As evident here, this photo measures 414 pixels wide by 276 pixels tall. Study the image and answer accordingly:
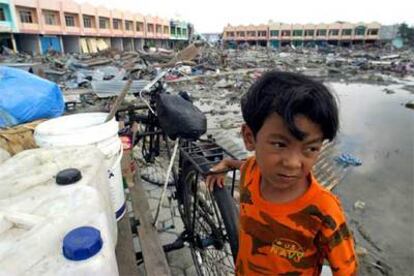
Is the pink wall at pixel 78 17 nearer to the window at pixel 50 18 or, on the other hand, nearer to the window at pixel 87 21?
the window at pixel 50 18

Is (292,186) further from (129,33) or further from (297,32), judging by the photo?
(297,32)

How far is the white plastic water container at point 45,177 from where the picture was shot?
3.65 ft

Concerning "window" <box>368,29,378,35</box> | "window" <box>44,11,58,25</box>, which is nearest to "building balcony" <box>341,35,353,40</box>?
"window" <box>368,29,378,35</box>

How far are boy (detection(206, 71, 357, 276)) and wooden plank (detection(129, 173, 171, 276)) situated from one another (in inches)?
34.6

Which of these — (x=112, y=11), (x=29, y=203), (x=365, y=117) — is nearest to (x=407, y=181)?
(x=365, y=117)

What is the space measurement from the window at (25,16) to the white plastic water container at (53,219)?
36.9 metres

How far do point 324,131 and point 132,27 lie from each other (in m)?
51.9

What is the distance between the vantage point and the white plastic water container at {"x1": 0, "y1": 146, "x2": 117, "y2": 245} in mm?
1112

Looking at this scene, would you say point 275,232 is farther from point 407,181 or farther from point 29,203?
point 407,181

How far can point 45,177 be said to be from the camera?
1.30m

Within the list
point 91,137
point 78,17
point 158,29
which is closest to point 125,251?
point 91,137

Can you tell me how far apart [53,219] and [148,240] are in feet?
4.08

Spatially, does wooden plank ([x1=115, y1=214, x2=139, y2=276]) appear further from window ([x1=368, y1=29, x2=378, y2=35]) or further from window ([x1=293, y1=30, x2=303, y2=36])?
window ([x1=368, y1=29, x2=378, y2=35])

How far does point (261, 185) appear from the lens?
1252 millimetres
